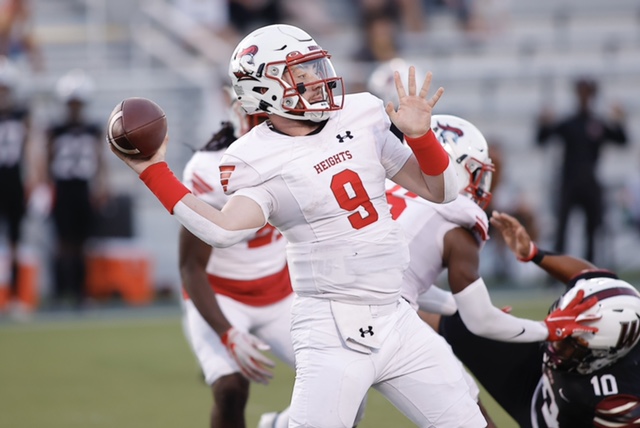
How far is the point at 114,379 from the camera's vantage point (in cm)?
716

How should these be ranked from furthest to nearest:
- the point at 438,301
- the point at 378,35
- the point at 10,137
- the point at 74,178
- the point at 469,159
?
the point at 378,35
the point at 74,178
the point at 10,137
the point at 438,301
the point at 469,159

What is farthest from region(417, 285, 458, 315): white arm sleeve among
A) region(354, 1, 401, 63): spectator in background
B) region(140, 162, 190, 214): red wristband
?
region(354, 1, 401, 63): spectator in background

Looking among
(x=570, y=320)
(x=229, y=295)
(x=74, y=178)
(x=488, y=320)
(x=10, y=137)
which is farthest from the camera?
(x=74, y=178)

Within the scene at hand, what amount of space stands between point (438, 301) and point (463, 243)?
590 mm

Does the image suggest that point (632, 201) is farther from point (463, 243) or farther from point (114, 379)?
point (463, 243)

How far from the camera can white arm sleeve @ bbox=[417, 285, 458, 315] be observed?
15.1 ft

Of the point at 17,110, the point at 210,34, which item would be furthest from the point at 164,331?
Answer: the point at 210,34

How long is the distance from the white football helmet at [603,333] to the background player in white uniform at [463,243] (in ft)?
0.21

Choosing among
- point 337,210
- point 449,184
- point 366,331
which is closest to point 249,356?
point 366,331

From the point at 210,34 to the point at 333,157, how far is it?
968cm

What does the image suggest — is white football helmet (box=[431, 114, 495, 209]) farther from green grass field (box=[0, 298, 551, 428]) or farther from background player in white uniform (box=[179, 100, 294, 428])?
green grass field (box=[0, 298, 551, 428])

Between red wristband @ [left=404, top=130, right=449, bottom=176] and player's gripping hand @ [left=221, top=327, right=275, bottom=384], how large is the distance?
970mm

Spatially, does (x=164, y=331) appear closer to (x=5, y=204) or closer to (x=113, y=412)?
(x=5, y=204)

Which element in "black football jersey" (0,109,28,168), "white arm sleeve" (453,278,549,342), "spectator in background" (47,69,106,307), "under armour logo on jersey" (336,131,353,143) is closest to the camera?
"under armour logo on jersey" (336,131,353,143)
